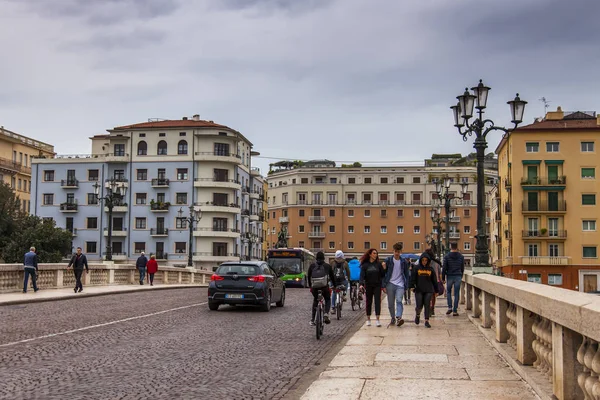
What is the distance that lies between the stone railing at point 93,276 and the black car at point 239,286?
9.98 metres

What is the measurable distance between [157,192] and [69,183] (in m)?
10.8

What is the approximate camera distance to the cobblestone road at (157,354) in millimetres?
8602

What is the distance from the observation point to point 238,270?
21.8 m

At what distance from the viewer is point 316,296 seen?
595 inches

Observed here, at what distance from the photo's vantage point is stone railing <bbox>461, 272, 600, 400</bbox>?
226 inches

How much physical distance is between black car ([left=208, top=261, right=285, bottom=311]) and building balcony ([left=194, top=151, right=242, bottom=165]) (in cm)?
6757

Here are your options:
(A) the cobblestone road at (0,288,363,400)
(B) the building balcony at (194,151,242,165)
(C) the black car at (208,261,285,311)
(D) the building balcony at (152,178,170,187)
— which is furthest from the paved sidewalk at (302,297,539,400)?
(D) the building balcony at (152,178,170,187)

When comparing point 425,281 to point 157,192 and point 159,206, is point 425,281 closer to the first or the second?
point 159,206

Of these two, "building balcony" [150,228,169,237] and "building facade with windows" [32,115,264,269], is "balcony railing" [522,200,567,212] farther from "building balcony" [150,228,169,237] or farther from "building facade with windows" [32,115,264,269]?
"building balcony" [150,228,169,237]

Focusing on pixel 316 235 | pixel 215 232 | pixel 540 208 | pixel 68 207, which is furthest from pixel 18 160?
pixel 540 208

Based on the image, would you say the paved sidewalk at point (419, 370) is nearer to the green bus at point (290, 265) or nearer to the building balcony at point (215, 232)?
the green bus at point (290, 265)

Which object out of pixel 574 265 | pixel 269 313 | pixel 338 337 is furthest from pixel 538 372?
pixel 574 265

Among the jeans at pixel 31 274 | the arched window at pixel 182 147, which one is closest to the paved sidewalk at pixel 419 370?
the jeans at pixel 31 274

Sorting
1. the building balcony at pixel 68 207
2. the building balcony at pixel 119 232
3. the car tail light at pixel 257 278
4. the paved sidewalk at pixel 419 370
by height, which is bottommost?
the paved sidewalk at pixel 419 370
